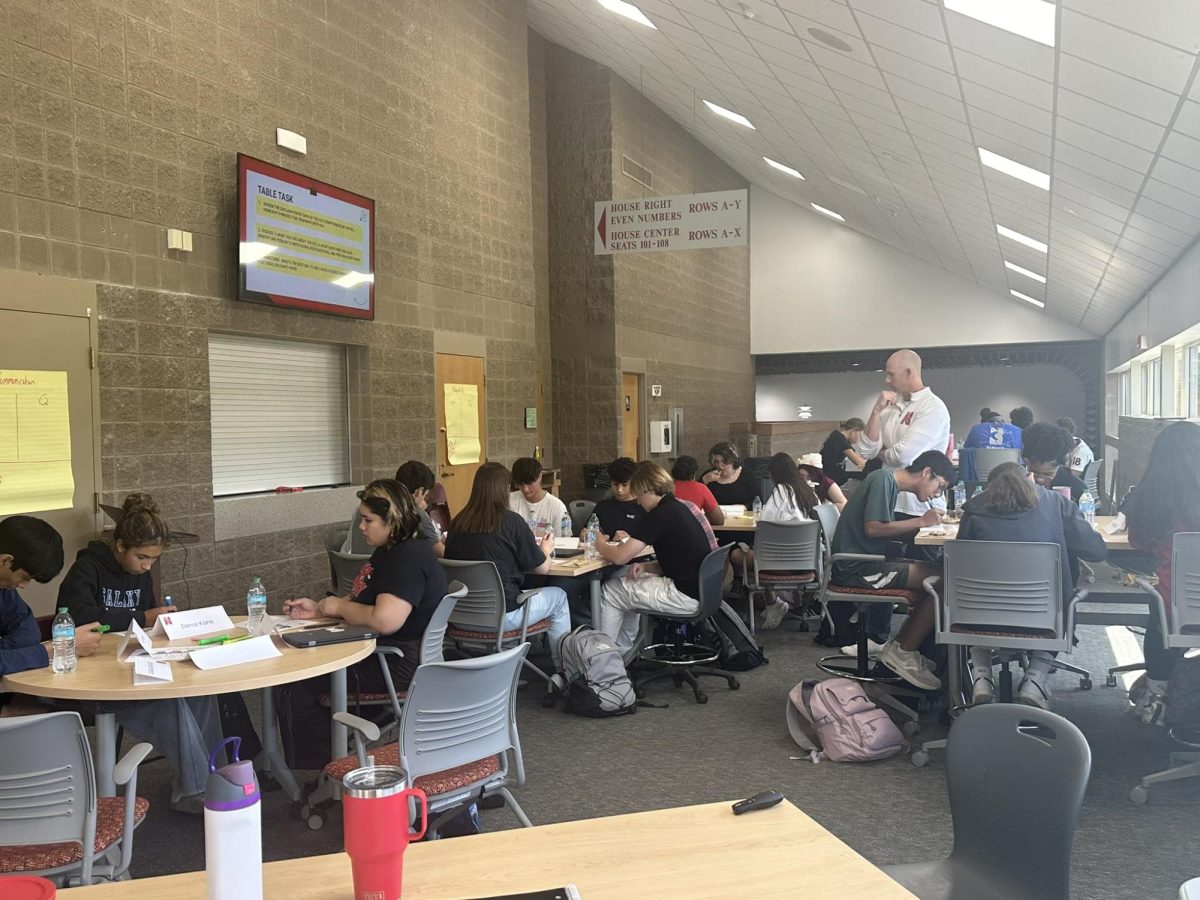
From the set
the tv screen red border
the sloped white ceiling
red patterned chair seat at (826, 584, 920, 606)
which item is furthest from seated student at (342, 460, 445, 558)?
the sloped white ceiling

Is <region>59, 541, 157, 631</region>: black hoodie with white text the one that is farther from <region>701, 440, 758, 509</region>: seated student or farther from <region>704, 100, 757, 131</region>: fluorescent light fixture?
<region>704, 100, 757, 131</region>: fluorescent light fixture

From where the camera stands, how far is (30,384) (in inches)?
191

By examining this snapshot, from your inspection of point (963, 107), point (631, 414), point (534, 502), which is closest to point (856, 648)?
point (534, 502)

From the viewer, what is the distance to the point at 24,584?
11.0ft

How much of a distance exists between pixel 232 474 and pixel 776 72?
5.10 meters

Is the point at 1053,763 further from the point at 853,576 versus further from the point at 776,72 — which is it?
the point at 776,72

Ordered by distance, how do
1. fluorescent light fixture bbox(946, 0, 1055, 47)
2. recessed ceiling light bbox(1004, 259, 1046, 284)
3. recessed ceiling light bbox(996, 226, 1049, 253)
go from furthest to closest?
recessed ceiling light bbox(1004, 259, 1046, 284), recessed ceiling light bbox(996, 226, 1049, 253), fluorescent light fixture bbox(946, 0, 1055, 47)

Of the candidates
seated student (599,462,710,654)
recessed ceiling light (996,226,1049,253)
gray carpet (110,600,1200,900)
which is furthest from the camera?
recessed ceiling light (996,226,1049,253)

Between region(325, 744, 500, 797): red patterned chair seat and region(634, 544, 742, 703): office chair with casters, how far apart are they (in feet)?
7.70

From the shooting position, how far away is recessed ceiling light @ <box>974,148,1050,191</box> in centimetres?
670

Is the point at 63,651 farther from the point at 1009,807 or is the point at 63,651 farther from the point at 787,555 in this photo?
the point at 787,555

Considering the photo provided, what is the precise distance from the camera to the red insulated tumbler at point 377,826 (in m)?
1.32

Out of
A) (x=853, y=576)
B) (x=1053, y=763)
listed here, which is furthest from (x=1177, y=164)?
(x=1053, y=763)

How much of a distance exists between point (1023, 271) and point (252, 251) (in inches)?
375
